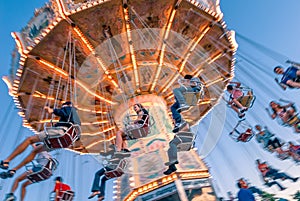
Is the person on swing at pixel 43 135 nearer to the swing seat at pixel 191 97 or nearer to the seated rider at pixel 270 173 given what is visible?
the swing seat at pixel 191 97

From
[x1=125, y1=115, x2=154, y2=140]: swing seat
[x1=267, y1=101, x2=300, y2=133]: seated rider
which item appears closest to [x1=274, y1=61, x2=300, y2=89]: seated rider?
[x1=267, y1=101, x2=300, y2=133]: seated rider

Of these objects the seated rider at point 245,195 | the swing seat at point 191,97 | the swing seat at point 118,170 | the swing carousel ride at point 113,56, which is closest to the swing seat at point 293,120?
the seated rider at point 245,195

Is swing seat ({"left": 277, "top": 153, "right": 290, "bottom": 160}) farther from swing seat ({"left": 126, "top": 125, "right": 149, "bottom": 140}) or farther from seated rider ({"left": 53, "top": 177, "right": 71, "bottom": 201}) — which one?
seated rider ({"left": 53, "top": 177, "right": 71, "bottom": 201})

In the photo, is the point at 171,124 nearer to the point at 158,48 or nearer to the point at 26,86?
the point at 158,48

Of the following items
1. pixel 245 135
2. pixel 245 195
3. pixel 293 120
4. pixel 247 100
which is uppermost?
pixel 247 100

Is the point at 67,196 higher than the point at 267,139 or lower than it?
lower

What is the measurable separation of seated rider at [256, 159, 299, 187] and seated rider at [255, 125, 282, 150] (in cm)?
55

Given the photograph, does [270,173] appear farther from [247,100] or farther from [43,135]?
[43,135]

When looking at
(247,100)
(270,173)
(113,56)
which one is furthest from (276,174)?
(113,56)

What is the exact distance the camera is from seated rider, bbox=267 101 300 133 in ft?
20.7

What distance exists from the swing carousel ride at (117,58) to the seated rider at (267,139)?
1.58 m

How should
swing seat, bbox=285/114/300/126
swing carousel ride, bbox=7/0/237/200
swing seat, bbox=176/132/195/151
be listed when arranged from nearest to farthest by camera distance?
swing seat, bbox=176/132/195/151 → swing seat, bbox=285/114/300/126 → swing carousel ride, bbox=7/0/237/200

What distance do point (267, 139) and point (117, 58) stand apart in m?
4.12

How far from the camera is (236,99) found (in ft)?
21.3
